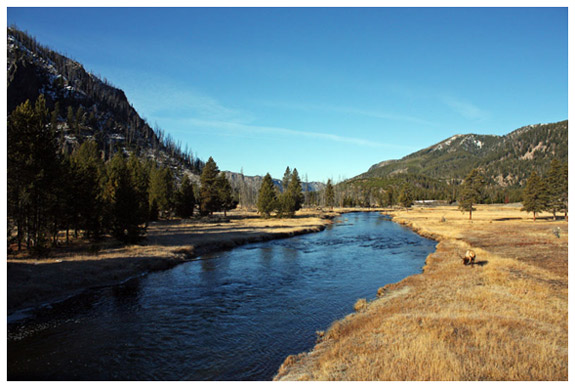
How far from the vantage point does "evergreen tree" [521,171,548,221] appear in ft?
251

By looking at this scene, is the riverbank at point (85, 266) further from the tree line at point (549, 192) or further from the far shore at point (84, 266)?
the tree line at point (549, 192)

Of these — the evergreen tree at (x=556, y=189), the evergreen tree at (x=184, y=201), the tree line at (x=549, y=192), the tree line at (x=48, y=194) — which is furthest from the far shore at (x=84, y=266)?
the evergreen tree at (x=556, y=189)

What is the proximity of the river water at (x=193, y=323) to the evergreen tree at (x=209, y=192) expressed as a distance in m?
54.3

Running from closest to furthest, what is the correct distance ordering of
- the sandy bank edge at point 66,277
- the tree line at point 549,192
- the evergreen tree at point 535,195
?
the sandy bank edge at point 66,277, the tree line at point 549,192, the evergreen tree at point 535,195

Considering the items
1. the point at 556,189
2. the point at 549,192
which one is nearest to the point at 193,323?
the point at 549,192

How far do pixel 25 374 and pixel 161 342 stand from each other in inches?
188

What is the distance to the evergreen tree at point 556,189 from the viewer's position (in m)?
76.0

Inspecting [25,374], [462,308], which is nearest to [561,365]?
[462,308]

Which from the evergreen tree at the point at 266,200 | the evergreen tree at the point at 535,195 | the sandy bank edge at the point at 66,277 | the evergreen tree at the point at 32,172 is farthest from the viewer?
the evergreen tree at the point at 266,200

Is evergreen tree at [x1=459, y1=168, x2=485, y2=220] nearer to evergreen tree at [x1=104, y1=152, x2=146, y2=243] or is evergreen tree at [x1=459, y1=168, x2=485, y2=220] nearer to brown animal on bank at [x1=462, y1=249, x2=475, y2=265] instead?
brown animal on bank at [x1=462, y1=249, x2=475, y2=265]

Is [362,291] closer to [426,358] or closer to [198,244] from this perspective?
[426,358]

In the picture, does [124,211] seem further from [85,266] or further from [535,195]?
[535,195]

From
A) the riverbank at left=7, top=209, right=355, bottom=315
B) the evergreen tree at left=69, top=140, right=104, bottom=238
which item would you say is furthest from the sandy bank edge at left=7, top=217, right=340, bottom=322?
the evergreen tree at left=69, top=140, right=104, bottom=238

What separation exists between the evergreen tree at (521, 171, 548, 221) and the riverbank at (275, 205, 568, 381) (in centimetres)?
6344
